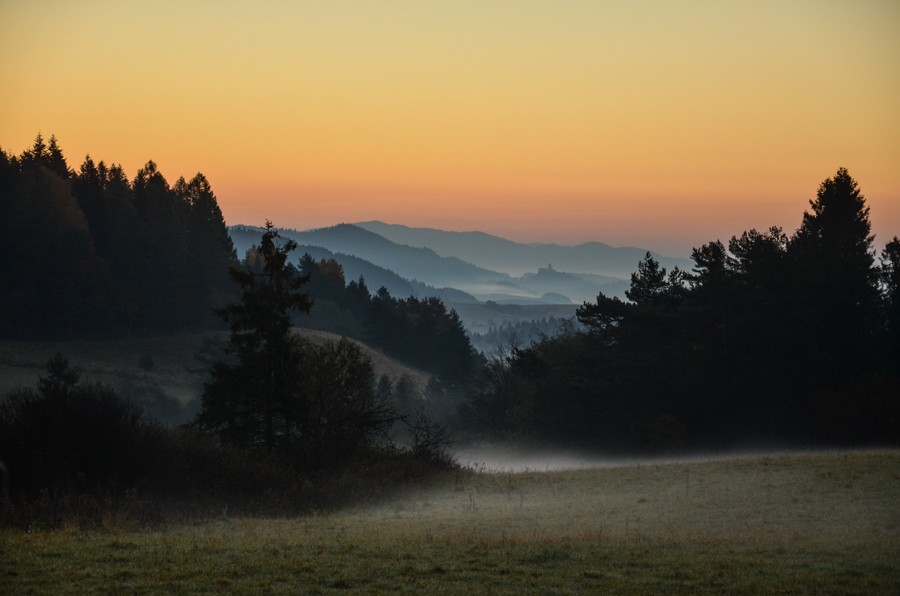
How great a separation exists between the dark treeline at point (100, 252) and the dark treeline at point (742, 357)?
52.9 m

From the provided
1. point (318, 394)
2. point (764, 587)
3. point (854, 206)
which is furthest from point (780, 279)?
point (764, 587)

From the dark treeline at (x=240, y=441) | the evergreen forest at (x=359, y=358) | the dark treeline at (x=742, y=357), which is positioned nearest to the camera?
the dark treeline at (x=240, y=441)

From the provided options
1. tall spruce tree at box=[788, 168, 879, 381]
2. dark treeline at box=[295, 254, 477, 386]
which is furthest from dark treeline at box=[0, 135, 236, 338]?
tall spruce tree at box=[788, 168, 879, 381]

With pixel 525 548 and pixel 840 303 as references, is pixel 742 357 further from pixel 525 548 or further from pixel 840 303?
pixel 525 548

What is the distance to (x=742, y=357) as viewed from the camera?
58469 millimetres

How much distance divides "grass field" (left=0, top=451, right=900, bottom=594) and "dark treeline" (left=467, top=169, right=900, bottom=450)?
3128 centimetres

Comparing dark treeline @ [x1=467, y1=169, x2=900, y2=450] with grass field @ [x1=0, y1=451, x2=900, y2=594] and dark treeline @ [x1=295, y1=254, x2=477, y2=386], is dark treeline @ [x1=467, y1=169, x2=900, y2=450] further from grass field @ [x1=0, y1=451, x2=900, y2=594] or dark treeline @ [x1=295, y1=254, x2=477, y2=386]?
dark treeline @ [x1=295, y1=254, x2=477, y2=386]

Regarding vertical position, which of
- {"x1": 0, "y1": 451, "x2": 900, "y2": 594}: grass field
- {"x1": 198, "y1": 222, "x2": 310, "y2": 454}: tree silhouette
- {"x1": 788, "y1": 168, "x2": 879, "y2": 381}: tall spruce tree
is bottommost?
{"x1": 0, "y1": 451, "x2": 900, "y2": 594}: grass field

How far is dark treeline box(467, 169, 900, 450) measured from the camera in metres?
56.2

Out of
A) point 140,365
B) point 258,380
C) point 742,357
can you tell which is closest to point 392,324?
point 140,365

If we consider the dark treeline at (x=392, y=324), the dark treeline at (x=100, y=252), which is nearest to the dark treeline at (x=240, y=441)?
the dark treeline at (x=100, y=252)

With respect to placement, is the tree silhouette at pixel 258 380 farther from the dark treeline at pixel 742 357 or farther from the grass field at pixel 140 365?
the grass field at pixel 140 365

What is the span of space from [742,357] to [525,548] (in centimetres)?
4649

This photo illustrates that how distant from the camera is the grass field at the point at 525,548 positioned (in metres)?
12.4
